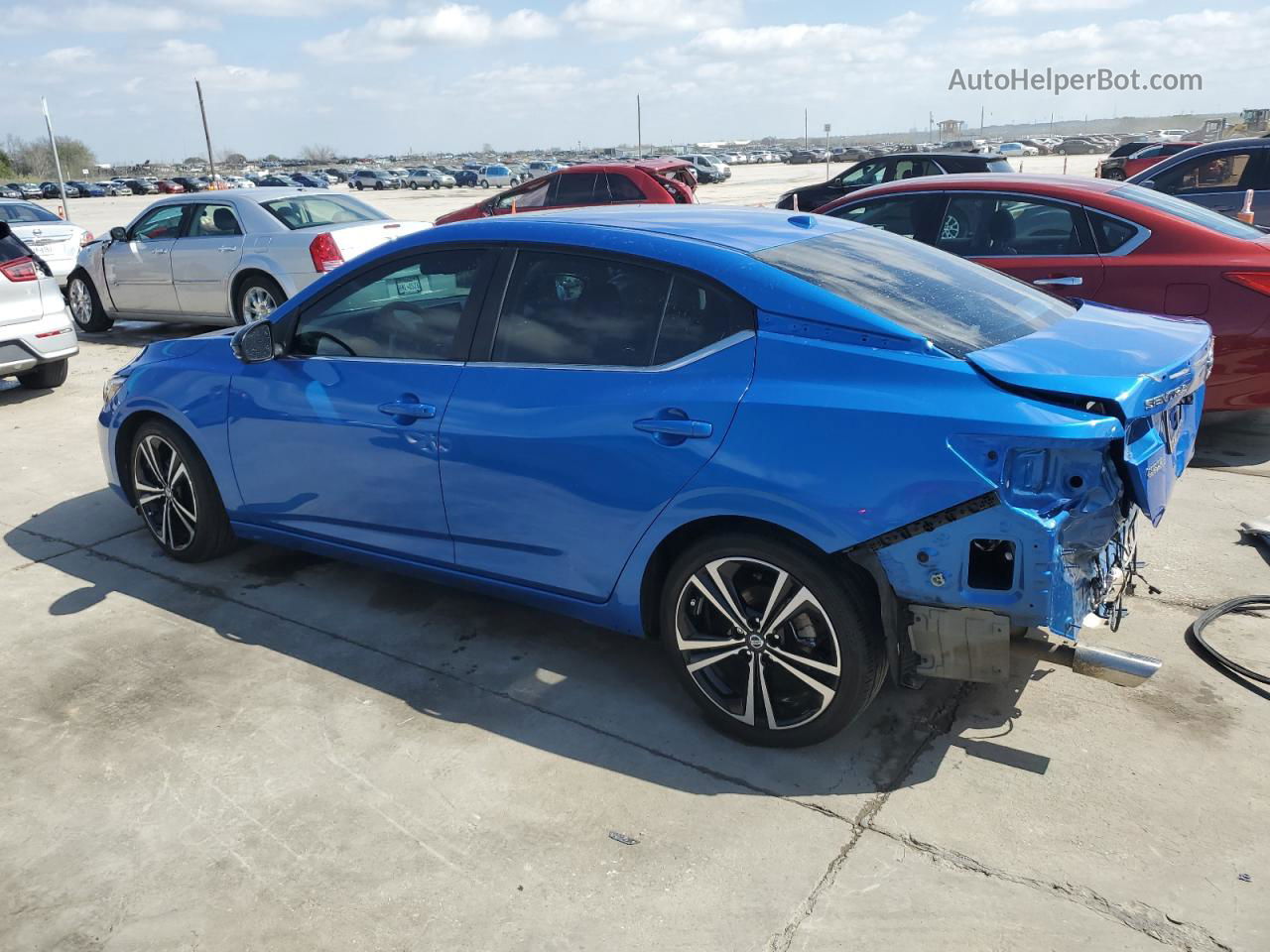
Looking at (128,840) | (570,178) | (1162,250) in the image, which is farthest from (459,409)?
(570,178)

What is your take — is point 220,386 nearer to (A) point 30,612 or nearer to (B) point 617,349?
(A) point 30,612

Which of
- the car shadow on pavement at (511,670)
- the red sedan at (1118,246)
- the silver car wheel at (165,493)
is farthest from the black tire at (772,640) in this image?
the red sedan at (1118,246)

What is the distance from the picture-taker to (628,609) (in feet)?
11.8

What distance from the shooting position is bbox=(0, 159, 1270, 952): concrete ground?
2703 millimetres

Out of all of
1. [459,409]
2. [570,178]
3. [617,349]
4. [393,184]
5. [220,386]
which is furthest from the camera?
[393,184]

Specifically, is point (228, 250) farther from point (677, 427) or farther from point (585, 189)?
point (677, 427)

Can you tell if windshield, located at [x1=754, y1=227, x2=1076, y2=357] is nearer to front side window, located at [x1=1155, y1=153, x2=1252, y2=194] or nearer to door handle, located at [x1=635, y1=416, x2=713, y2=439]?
door handle, located at [x1=635, y1=416, x2=713, y2=439]

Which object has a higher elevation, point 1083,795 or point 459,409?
point 459,409

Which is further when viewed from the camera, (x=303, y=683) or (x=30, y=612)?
(x=30, y=612)

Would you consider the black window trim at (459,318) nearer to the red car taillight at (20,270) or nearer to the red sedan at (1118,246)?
the red sedan at (1118,246)

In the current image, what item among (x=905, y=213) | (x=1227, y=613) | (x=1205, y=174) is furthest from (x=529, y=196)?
(x=1227, y=613)

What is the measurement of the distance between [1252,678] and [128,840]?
3.75 metres

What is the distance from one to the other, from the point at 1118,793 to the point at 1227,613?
153cm

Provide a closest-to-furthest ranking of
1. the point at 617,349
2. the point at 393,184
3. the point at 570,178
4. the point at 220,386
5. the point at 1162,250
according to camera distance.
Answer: the point at 617,349 < the point at 220,386 < the point at 1162,250 < the point at 570,178 < the point at 393,184
